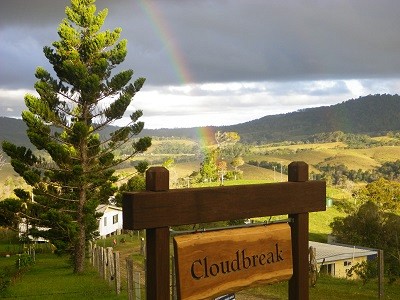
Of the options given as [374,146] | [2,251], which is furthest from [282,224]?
[374,146]

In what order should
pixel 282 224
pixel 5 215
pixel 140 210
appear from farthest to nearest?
1. pixel 5 215
2. pixel 282 224
3. pixel 140 210

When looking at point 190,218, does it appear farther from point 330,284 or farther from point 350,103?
point 350,103

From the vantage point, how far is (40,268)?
25.4m

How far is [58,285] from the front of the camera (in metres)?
18.7

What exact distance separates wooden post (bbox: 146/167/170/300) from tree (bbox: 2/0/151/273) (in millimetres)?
18551

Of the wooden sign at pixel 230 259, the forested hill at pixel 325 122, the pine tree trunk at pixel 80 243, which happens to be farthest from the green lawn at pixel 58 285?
the forested hill at pixel 325 122

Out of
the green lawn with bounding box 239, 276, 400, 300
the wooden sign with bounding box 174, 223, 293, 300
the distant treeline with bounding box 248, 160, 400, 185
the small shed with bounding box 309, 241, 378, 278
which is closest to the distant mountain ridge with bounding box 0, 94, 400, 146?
the distant treeline with bounding box 248, 160, 400, 185

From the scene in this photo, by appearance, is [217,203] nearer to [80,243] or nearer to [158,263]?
[158,263]

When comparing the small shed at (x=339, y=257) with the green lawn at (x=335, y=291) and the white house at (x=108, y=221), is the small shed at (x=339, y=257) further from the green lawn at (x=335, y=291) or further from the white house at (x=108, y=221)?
the white house at (x=108, y=221)

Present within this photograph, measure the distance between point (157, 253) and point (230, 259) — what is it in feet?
1.80

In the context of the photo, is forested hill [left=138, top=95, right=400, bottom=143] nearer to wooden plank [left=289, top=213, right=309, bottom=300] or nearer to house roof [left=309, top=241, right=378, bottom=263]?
house roof [left=309, top=241, right=378, bottom=263]

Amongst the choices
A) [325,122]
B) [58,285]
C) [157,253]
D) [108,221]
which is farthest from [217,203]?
[325,122]

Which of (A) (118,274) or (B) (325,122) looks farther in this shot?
(B) (325,122)

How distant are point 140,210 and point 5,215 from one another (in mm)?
21494
